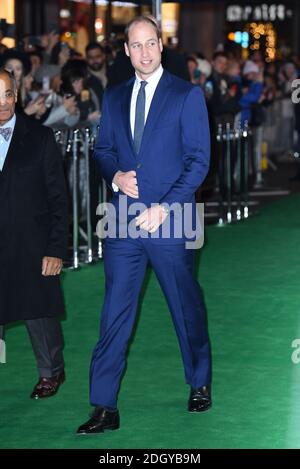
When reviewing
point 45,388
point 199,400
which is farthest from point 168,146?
point 45,388

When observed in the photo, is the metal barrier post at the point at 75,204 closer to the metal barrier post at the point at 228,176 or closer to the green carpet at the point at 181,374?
the green carpet at the point at 181,374

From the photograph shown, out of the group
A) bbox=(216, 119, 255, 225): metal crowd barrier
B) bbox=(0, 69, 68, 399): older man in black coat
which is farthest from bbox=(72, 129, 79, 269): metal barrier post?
bbox=(0, 69, 68, 399): older man in black coat

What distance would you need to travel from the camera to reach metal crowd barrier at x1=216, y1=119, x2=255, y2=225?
1612 cm

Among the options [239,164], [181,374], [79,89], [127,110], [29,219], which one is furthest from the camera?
[239,164]

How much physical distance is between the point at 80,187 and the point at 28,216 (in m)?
6.22

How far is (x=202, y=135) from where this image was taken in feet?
23.4

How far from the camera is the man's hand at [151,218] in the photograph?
6.98 m

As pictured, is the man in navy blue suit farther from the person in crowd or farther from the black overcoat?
the person in crowd

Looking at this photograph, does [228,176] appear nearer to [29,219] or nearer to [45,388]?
[45,388]

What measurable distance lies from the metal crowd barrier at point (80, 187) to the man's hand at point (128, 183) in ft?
18.1

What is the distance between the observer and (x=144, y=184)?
23.5 ft

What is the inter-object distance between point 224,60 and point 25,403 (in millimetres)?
12271

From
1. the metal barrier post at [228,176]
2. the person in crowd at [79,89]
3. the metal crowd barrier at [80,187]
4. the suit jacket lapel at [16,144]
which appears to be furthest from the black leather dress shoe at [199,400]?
the metal barrier post at [228,176]
